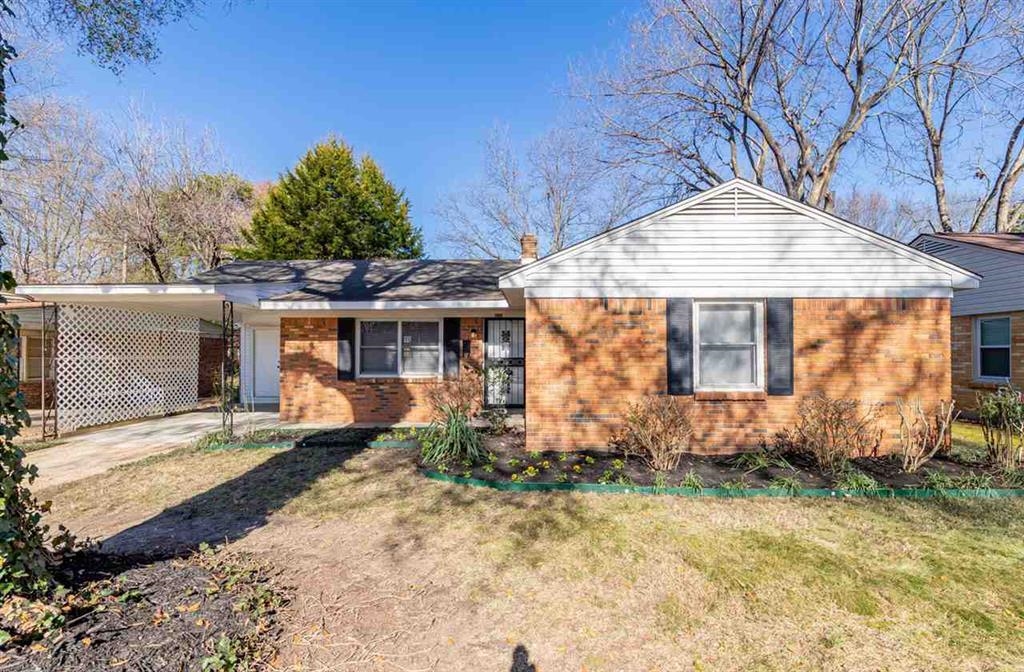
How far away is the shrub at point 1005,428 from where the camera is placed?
5.81 m

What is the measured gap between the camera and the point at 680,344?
22.3ft

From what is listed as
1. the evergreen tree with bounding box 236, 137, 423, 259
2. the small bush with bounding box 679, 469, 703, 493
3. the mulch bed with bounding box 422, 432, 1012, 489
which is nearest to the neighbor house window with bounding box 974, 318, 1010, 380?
the mulch bed with bounding box 422, 432, 1012, 489

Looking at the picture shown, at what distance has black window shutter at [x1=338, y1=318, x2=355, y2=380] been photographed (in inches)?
388

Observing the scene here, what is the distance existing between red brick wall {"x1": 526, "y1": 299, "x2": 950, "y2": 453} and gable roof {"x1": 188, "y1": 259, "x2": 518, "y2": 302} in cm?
258

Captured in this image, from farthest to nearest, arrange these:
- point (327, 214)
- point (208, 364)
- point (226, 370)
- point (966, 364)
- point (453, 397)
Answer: point (327, 214) < point (208, 364) < point (966, 364) < point (226, 370) < point (453, 397)

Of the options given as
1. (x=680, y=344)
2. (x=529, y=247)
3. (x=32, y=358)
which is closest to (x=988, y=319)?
(x=680, y=344)

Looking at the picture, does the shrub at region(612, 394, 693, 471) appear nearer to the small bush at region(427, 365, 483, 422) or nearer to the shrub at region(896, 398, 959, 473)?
the small bush at region(427, 365, 483, 422)

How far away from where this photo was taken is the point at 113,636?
249 centimetres

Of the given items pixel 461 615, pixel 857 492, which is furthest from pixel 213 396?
pixel 857 492

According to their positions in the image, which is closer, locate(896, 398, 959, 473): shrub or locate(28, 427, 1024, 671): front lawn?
locate(28, 427, 1024, 671): front lawn

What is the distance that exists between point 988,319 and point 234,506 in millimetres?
14890

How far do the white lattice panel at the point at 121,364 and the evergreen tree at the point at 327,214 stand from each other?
9.43 m

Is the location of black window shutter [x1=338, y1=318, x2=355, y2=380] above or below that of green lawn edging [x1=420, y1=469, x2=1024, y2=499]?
above

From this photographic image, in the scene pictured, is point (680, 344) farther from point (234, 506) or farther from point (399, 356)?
point (234, 506)
